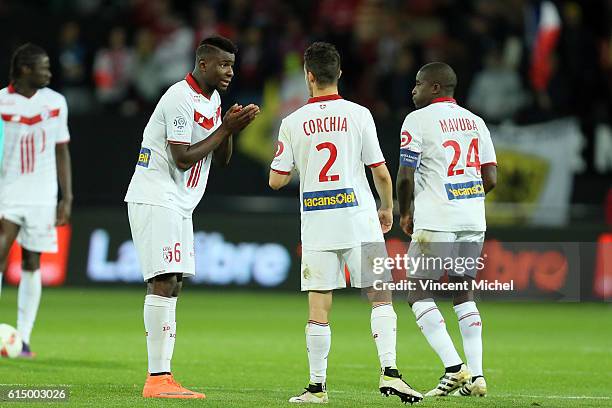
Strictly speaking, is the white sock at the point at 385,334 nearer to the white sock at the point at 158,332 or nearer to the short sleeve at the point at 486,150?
the white sock at the point at 158,332

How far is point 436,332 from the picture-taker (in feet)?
29.9

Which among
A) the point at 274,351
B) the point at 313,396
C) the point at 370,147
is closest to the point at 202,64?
the point at 370,147

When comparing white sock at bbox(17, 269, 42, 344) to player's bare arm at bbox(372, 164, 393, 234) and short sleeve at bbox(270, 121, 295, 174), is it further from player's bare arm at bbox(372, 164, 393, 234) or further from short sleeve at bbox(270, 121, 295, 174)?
player's bare arm at bbox(372, 164, 393, 234)

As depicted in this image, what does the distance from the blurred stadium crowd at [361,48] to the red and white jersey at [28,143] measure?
8413 mm

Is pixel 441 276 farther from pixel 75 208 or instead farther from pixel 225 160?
pixel 75 208

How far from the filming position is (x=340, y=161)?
838 cm

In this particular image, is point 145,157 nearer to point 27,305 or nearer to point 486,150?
point 486,150

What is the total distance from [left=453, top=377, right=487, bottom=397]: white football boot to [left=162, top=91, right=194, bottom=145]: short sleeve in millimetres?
2681

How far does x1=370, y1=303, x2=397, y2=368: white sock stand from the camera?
8.26 meters

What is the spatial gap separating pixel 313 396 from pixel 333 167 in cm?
156

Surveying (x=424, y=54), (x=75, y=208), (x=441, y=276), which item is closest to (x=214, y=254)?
(x=75, y=208)

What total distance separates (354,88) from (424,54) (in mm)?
1283

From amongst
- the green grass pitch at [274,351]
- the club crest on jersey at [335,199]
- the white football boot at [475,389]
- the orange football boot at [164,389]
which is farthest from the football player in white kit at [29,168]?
the white football boot at [475,389]

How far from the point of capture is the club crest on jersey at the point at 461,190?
9258mm
